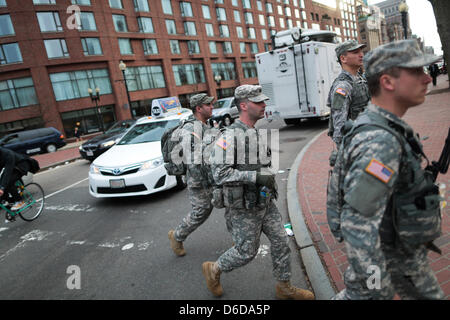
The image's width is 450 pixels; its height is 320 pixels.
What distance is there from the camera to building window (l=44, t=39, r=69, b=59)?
28066mm

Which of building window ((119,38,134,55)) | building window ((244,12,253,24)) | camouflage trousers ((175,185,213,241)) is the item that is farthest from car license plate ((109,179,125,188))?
building window ((244,12,253,24))

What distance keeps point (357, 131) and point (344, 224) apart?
1.55ft

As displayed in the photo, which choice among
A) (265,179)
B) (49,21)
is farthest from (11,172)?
(49,21)

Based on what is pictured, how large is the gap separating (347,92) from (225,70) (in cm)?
4400

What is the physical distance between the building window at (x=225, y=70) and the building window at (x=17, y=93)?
23615mm

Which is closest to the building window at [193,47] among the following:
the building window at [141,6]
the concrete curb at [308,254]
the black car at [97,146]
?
the building window at [141,6]

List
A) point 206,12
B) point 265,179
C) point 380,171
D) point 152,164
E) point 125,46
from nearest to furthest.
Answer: point 380,171
point 265,179
point 152,164
point 125,46
point 206,12

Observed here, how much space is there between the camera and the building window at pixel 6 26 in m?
26.6

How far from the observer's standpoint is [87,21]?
1176 inches

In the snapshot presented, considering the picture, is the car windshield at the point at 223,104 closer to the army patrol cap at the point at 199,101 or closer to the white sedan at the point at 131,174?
the white sedan at the point at 131,174

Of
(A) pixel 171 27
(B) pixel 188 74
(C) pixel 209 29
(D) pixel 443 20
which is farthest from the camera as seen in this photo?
(C) pixel 209 29

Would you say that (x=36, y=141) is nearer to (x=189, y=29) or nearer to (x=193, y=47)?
(x=193, y=47)

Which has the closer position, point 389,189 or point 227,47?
point 389,189
